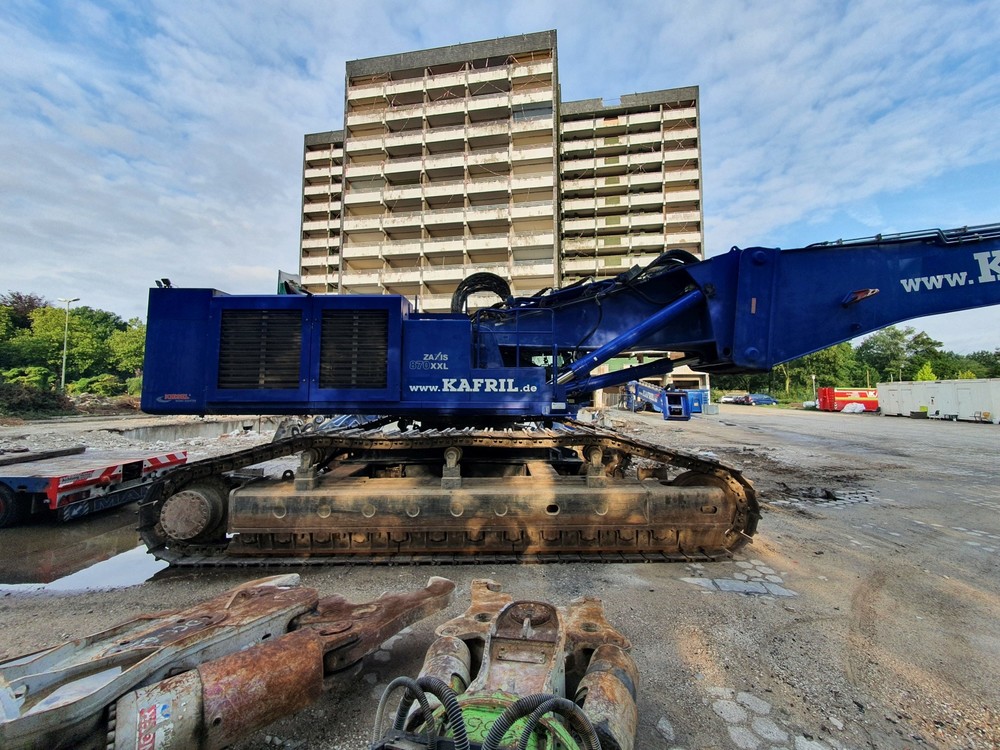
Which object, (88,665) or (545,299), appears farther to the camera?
(545,299)

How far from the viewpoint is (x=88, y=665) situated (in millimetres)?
1956

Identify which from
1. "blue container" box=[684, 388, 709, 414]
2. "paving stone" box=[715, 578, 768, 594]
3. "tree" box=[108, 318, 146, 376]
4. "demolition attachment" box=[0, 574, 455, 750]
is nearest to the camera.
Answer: "demolition attachment" box=[0, 574, 455, 750]

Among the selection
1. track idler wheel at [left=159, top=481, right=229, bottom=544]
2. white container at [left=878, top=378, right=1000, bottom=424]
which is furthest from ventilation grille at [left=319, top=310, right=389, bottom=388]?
white container at [left=878, top=378, right=1000, bottom=424]

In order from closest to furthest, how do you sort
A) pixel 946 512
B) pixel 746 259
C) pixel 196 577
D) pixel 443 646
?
pixel 443 646 < pixel 196 577 < pixel 746 259 < pixel 946 512

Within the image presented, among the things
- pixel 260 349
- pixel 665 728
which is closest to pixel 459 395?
pixel 260 349

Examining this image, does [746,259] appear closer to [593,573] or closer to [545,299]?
[545,299]

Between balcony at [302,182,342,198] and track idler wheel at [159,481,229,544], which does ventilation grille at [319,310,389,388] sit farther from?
balcony at [302,182,342,198]

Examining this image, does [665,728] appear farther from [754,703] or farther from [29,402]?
[29,402]

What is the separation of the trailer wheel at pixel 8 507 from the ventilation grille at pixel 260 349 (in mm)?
3408

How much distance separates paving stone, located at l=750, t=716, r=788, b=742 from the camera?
7.35 ft

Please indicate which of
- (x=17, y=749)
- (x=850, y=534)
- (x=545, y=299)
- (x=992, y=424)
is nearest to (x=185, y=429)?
(x=545, y=299)

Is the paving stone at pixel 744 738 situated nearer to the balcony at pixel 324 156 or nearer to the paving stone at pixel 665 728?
the paving stone at pixel 665 728

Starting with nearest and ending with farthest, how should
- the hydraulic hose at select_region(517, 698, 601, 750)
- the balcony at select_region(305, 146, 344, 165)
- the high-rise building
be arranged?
1. the hydraulic hose at select_region(517, 698, 601, 750)
2. the high-rise building
3. the balcony at select_region(305, 146, 344, 165)

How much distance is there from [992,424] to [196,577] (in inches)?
1346
